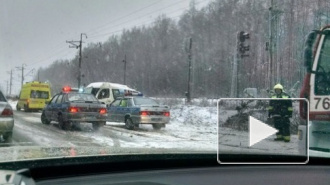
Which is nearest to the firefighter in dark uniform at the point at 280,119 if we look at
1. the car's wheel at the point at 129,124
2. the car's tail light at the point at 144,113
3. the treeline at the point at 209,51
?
the treeline at the point at 209,51

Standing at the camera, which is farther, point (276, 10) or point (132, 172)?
point (276, 10)

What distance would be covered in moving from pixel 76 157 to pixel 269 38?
20180mm

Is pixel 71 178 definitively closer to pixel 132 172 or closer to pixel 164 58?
pixel 132 172

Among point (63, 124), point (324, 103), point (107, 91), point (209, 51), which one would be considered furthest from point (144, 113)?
point (209, 51)

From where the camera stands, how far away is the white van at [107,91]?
53.4 ft

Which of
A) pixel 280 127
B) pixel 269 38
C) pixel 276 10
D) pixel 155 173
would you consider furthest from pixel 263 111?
pixel 269 38

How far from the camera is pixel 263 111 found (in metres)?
2.25

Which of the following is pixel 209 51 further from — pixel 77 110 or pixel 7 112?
pixel 7 112

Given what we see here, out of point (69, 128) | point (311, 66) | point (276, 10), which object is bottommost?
point (69, 128)

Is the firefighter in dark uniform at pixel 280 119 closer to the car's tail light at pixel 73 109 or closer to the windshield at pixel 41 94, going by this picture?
the car's tail light at pixel 73 109

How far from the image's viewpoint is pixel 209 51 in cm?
2491
